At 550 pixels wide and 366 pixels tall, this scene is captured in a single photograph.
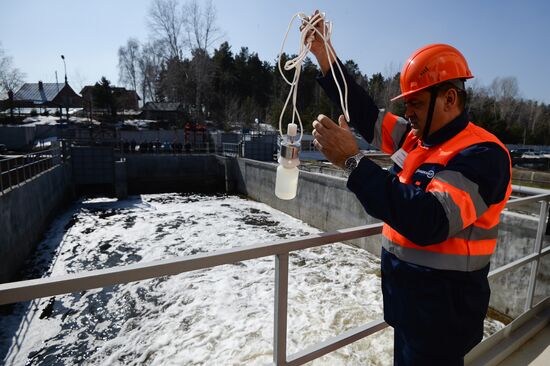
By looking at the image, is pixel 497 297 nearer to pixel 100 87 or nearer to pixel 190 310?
pixel 190 310

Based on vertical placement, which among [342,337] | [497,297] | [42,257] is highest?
[342,337]

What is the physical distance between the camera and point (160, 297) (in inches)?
275

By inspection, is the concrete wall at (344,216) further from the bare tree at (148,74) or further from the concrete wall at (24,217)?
the bare tree at (148,74)

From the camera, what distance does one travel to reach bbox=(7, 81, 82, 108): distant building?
54.4m

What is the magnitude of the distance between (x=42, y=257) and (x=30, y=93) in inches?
2470

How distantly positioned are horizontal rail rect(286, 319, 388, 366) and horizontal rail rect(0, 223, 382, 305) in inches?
19.6

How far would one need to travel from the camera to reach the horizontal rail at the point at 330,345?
1.46 meters

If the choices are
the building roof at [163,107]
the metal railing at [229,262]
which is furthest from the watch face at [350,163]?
the building roof at [163,107]

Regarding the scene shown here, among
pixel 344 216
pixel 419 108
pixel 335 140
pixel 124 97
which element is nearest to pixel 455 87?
pixel 419 108

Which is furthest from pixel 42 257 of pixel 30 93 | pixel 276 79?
pixel 30 93

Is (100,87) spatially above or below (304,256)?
above

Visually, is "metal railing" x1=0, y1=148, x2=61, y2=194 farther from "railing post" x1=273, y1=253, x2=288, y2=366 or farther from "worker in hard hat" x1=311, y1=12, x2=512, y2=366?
"worker in hard hat" x1=311, y1=12, x2=512, y2=366

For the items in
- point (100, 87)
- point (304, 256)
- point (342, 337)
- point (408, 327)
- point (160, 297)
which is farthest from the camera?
point (100, 87)

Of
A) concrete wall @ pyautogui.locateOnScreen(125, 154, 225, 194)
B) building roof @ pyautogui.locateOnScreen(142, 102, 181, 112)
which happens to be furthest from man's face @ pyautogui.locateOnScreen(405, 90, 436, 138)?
building roof @ pyautogui.locateOnScreen(142, 102, 181, 112)
